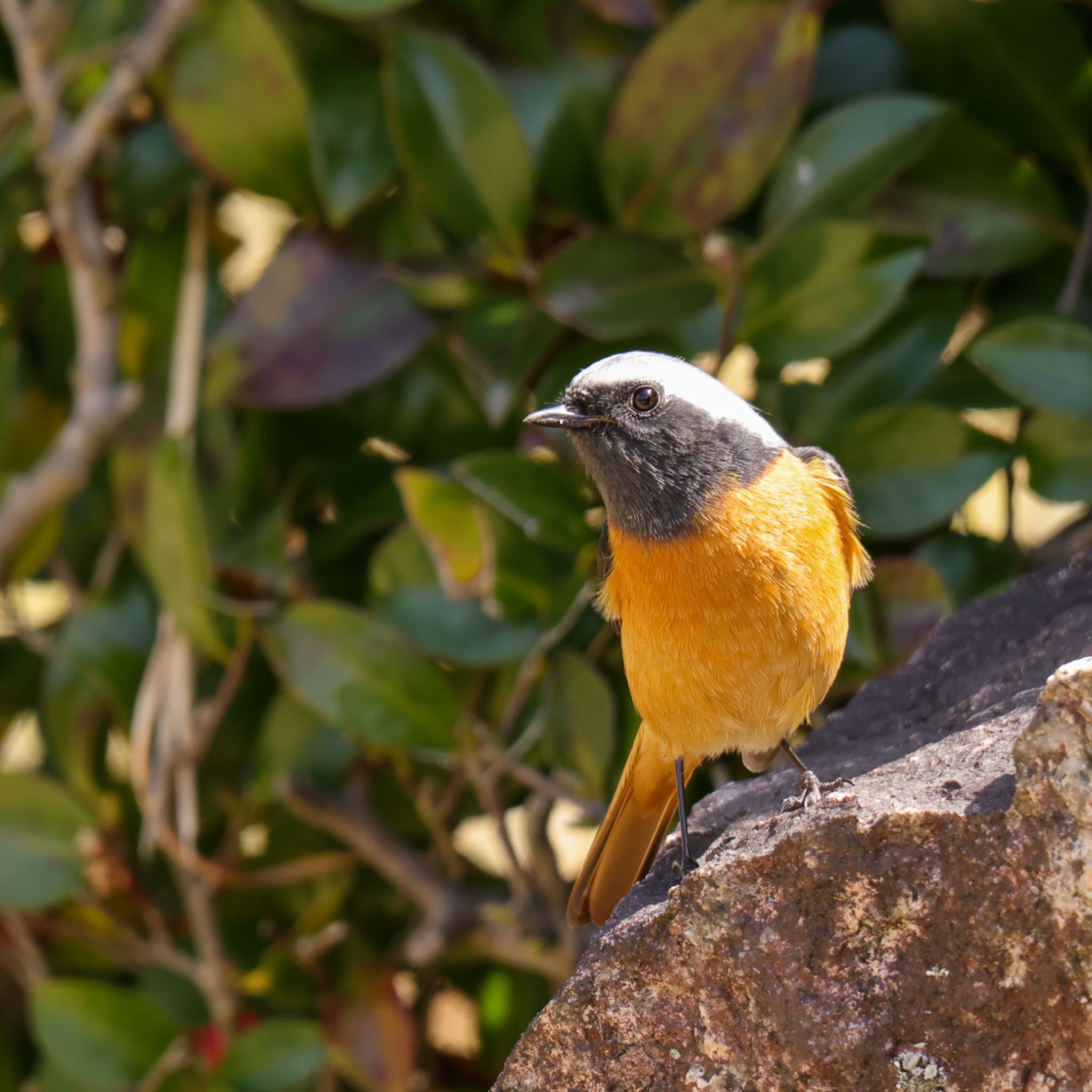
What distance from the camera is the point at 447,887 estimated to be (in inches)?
110

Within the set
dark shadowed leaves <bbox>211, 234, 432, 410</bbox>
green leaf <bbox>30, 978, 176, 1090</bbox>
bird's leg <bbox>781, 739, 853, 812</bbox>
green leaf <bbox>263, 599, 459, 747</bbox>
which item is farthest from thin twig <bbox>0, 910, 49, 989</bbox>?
bird's leg <bbox>781, 739, 853, 812</bbox>

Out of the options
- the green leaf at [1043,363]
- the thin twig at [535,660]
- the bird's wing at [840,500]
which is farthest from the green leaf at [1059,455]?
the thin twig at [535,660]

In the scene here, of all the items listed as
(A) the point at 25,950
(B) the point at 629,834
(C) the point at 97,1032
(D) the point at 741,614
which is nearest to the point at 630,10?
(D) the point at 741,614

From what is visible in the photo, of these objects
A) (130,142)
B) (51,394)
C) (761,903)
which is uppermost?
(130,142)

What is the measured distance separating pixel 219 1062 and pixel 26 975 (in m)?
0.67

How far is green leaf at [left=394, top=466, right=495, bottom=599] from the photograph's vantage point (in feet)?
7.48

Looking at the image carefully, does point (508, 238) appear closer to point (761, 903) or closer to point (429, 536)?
point (429, 536)

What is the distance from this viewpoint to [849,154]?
2.42m

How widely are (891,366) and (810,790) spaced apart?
1155 millimetres

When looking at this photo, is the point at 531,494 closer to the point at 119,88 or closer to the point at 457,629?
the point at 457,629

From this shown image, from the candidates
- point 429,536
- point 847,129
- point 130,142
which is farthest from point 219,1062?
point 847,129

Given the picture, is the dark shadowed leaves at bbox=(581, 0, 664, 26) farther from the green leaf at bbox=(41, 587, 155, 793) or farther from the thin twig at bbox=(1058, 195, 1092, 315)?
the green leaf at bbox=(41, 587, 155, 793)

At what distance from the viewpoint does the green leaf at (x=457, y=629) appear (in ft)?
8.03

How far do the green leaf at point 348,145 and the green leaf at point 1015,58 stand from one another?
3.29 feet
